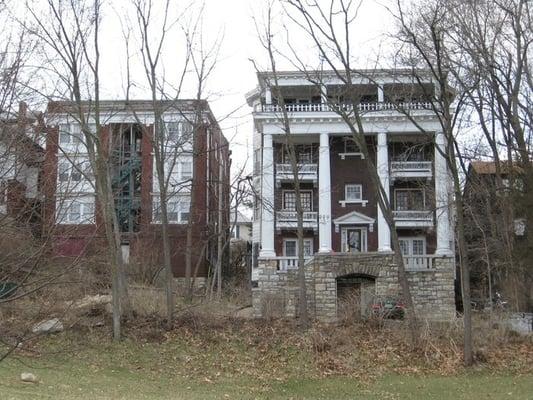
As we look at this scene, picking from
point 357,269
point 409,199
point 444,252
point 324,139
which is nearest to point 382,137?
point 324,139

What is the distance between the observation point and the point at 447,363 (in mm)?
17531

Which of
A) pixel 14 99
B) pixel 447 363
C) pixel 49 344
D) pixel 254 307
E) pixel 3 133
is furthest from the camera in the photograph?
pixel 254 307

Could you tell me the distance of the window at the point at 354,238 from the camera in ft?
128

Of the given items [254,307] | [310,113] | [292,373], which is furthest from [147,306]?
[310,113]

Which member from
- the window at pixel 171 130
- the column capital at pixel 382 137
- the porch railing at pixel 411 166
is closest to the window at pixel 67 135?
the window at pixel 171 130

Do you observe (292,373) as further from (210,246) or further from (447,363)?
(210,246)

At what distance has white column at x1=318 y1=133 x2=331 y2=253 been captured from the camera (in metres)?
37.2

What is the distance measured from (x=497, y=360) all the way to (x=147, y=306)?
1179 cm

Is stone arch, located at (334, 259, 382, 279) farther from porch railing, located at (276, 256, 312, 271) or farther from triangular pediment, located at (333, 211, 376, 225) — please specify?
triangular pediment, located at (333, 211, 376, 225)

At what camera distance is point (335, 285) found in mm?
27969

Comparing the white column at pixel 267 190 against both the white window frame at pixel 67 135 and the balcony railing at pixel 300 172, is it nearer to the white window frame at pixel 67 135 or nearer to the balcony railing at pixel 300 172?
the balcony railing at pixel 300 172

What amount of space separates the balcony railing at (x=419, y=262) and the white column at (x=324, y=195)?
5.90 metres

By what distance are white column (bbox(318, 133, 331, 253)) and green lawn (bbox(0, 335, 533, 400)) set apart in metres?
18.0

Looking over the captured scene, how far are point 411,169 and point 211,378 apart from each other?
83.0 ft
